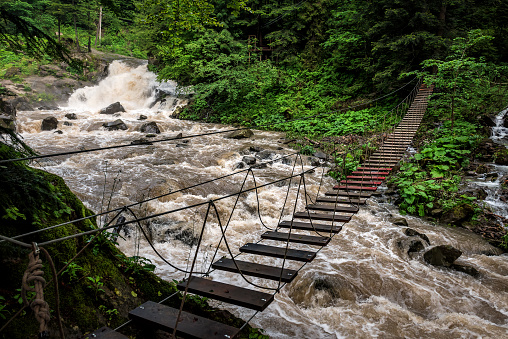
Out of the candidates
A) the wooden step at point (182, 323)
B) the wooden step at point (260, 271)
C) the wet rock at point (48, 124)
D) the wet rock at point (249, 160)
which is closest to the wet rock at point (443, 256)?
the wooden step at point (260, 271)

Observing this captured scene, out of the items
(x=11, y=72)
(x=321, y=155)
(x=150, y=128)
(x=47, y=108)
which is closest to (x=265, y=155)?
(x=321, y=155)

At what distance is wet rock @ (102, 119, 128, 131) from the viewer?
12.4 metres

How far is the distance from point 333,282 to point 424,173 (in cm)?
495

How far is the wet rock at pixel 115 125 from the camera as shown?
12445mm

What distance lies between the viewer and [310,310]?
3.94 m

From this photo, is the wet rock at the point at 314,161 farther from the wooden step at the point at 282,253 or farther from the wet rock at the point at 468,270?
the wooden step at the point at 282,253

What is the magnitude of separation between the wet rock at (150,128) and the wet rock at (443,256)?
35.6 ft

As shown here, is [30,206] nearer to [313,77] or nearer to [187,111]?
[187,111]

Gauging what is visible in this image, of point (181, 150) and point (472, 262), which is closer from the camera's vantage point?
point (472, 262)

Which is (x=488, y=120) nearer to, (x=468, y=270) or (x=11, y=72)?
(x=468, y=270)

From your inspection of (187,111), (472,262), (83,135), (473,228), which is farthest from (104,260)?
(187,111)

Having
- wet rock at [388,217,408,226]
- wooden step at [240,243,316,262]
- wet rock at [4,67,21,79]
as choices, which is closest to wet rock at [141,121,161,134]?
wet rock at [388,217,408,226]

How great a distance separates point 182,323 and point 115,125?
12380mm

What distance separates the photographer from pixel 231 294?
2.13 metres
